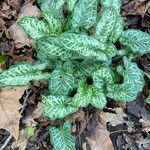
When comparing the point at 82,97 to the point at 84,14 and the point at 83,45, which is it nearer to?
the point at 83,45

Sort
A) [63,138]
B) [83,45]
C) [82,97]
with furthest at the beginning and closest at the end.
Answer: [63,138]
[82,97]
[83,45]

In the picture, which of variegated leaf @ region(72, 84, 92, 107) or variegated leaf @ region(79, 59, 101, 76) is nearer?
variegated leaf @ region(72, 84, 92, 107)

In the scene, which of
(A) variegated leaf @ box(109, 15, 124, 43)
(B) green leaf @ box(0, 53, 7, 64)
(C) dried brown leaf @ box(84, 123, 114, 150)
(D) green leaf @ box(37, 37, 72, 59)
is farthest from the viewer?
(B) green leaf @ box(0, 53, 7, 64)

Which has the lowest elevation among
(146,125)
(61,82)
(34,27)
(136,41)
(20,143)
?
(20,143)

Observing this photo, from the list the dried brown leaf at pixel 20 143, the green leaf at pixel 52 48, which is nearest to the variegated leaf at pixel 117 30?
the green leaf at pixel 52 48

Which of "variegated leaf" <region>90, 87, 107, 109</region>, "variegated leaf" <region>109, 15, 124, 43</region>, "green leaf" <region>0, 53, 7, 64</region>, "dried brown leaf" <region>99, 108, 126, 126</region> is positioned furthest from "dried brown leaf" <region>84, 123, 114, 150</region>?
"green leaf" <region>0, 53, 7, 64</region>

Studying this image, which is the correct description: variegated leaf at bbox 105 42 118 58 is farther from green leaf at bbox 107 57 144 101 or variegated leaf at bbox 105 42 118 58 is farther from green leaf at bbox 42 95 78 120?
green leaf at bbox 42 95 78 120

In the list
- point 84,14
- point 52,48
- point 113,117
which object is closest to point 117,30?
point 84,14
